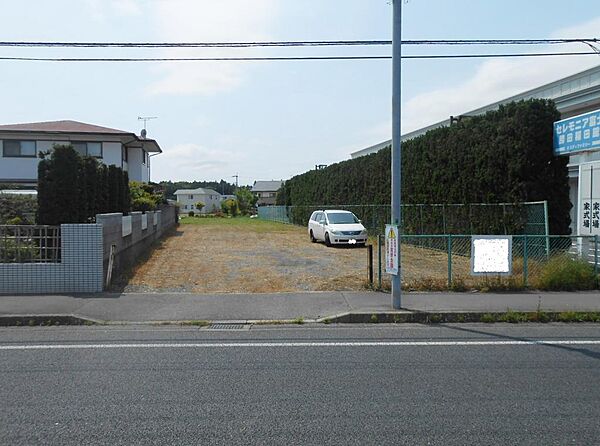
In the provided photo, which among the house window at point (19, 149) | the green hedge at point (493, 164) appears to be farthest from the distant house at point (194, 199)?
the green hedge at point (493, 164)

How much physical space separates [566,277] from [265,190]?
11151cm

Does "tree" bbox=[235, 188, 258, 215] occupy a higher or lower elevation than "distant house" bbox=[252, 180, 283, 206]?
lower

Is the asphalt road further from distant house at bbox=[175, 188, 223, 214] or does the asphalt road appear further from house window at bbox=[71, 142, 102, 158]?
distant house at bbox=[175, 188, 223, 214]

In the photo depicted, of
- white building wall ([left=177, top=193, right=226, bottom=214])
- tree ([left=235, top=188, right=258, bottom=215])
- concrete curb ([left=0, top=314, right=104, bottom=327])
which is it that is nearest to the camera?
concrete curb ([left=0, top=314, right=104, bottom=327])

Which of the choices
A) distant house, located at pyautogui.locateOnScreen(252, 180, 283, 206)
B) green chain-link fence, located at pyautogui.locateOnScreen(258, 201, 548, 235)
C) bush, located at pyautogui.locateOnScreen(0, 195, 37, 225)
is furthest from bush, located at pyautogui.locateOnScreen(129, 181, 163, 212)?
distant house, located at pyautogui.locateOnScreen(252, 180, 283, 206)

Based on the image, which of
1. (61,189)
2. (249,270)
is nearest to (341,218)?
(249,270)

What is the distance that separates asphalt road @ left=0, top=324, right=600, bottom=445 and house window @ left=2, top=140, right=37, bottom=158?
87.3 ft

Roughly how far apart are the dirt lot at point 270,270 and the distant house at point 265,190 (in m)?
97.2

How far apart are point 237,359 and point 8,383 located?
243 cm

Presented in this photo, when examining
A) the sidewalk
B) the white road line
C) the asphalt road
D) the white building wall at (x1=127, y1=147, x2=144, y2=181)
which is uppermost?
the white building wall at (x1=127, y1=147, x2=144, y2=181)

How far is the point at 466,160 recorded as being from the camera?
1780 centimetres

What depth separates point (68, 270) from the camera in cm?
1045

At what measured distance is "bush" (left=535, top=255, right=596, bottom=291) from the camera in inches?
428

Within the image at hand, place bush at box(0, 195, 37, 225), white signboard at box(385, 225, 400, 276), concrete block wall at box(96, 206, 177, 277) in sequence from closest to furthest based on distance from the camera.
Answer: white signboard at box(385, 225, 400, 276), concrete block wall at box(96, 206, 177, 277), bush at box(0, 195, 37, 225)
